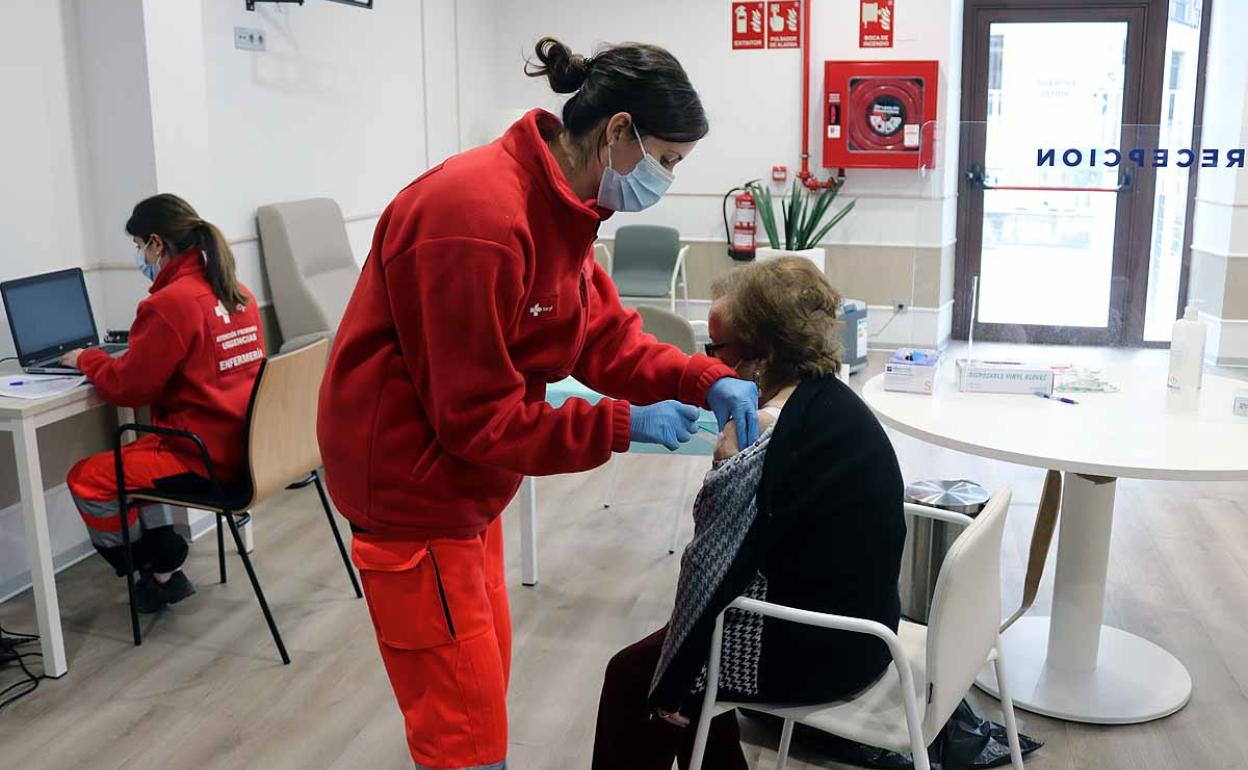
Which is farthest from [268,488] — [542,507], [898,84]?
[898,84]

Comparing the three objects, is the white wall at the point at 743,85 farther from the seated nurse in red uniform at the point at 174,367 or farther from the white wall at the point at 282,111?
the seated nurse in red uniform at the point at 174,367

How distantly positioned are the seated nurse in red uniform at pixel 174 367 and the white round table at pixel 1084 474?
1.68 meters

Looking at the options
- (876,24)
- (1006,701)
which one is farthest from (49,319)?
(876,24)

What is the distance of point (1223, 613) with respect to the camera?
11.0 feet

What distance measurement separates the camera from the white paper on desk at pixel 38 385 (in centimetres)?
297

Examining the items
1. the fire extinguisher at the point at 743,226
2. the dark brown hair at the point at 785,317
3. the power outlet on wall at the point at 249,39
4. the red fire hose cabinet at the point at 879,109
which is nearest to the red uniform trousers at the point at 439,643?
the dark brown hair at the point at 785,317

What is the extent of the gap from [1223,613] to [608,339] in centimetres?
232

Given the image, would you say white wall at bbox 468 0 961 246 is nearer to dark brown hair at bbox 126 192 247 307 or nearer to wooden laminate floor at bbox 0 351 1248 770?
wooden laminate floor at bbox 0 351 1248 770

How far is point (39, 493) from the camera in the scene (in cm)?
294

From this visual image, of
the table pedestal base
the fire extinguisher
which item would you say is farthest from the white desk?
the fire extinguisher

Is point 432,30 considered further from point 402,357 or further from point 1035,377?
point 402,357

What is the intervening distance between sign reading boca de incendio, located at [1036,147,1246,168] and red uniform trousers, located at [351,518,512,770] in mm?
2445

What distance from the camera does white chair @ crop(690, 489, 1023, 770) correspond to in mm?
1781

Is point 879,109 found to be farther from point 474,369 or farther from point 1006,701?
point 474,369
